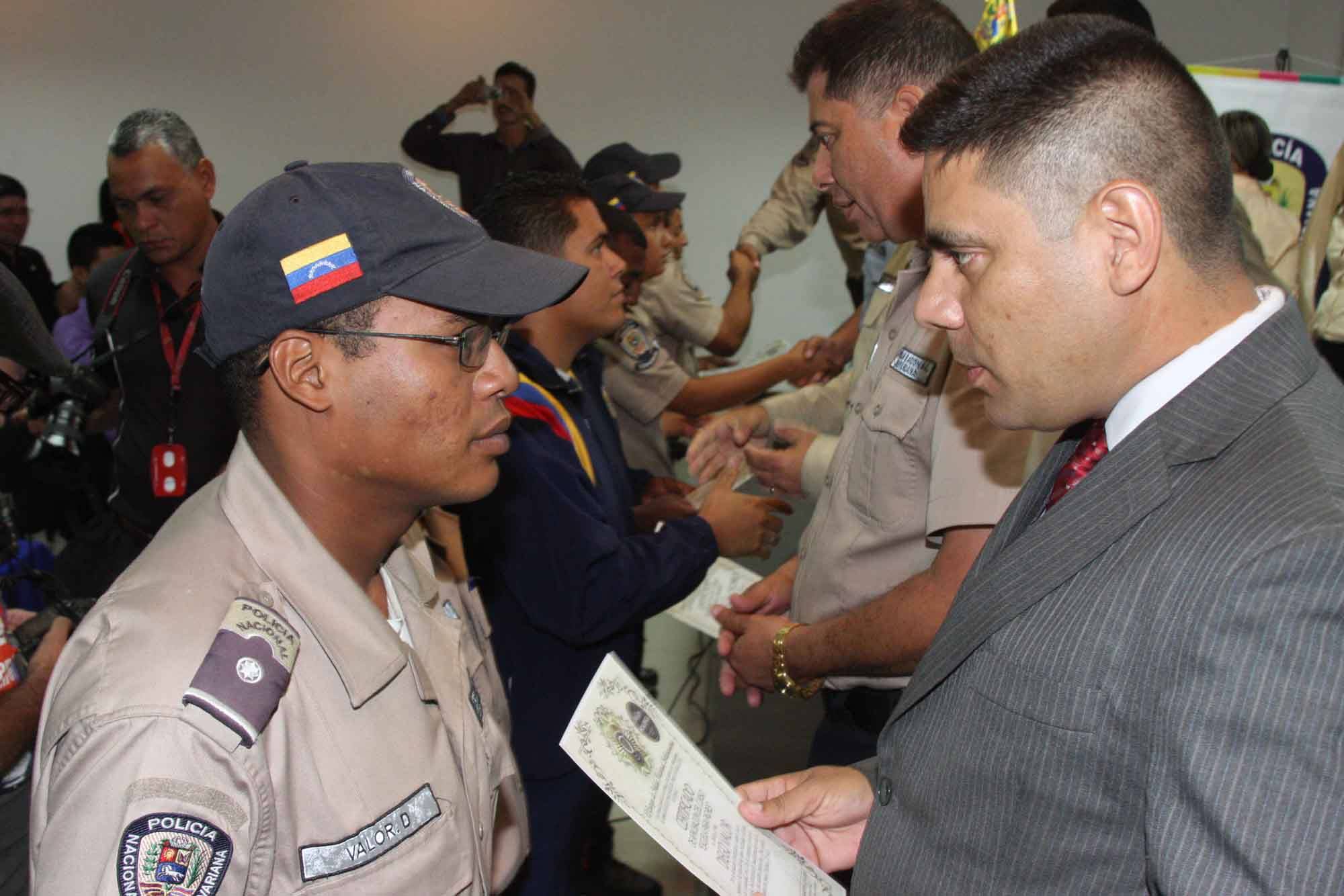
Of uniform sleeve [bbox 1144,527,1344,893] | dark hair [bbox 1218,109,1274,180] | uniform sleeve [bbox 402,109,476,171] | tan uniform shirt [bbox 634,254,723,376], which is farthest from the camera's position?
uniform sleeve [bbox 402,109,476,171]

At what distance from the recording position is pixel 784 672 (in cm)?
188

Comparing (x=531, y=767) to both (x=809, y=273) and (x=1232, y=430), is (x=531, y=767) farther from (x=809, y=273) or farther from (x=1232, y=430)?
(x=809, y=273)

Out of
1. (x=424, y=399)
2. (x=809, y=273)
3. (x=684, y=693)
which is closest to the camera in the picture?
(x=424, y=399)

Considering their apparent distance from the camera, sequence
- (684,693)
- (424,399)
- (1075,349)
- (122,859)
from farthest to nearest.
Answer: (684,693) < (424,399) < (1075,349) < (122,859)

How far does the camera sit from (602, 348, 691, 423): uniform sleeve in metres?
3.24

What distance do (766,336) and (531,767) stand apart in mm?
6514

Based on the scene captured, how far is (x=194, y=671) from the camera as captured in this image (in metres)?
0.95

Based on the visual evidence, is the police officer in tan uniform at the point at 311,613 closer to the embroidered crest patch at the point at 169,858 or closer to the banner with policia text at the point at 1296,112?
the embroidered crest patch at the point at 169,858

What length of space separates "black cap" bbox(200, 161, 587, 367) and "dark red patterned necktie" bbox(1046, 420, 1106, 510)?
68 cm

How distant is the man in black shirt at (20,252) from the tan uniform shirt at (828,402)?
3.26 meters

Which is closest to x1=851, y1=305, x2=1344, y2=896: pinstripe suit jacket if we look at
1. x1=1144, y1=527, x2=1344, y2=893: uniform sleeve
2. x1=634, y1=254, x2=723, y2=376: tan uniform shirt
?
x1=1144, y1=527, x2=1344, y2=893: uniform sleeve

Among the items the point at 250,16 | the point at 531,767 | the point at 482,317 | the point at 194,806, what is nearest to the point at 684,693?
the point at 531,767

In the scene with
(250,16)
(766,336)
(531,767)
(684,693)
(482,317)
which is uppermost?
(250,16)

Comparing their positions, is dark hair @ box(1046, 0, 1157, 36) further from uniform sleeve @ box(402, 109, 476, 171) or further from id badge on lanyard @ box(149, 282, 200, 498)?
uniform sleeve @ box(402, 109, 476, 171)
